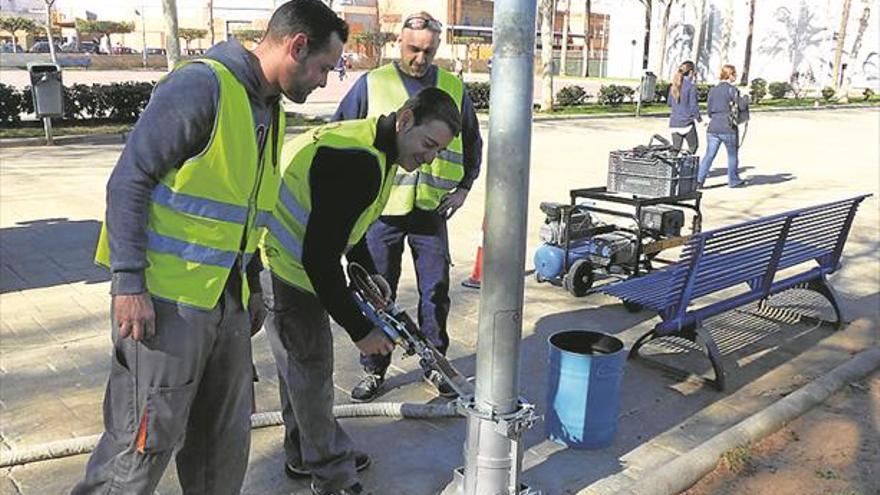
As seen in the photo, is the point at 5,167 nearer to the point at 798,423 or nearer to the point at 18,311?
the point at 18,311

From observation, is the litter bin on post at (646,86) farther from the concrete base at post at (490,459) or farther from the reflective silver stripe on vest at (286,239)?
the reflective silver stripe on vest at (286,239)

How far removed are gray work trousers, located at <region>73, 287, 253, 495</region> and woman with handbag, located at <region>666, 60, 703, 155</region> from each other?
10029mm

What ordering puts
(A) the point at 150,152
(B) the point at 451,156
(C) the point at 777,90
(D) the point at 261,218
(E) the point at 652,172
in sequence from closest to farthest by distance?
(A) the point at 150,152 → (D) the point at 261,218 → (B) the point at 451,156 → (E) the point at 652,172 → (C) the point at 777,90

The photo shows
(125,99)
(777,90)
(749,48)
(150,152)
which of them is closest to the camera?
(150,152)

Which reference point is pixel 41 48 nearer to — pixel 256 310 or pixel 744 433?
pixel 256 310

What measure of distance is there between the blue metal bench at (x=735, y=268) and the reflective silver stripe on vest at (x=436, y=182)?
1291mm

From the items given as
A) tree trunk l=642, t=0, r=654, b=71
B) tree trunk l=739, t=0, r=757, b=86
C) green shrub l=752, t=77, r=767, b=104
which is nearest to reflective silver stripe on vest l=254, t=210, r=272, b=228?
green shrub l=752, t=77, r=767, b=104

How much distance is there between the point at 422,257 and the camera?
13.9ft

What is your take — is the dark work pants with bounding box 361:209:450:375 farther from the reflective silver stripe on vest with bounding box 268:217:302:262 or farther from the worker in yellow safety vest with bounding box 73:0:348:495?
the worker in yellow safety vest with bounding box 73:0:348:495

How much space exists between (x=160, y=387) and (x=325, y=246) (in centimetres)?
68

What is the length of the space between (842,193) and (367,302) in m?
10.1

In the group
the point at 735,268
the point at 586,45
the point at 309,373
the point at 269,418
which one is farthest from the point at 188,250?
the point at 586,45

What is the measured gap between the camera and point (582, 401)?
3766 millimetres

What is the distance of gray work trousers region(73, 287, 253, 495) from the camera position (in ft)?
7.68
